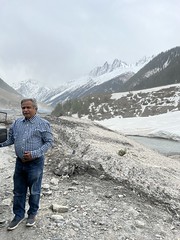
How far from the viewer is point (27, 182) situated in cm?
682

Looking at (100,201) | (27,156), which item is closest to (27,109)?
(27,156)

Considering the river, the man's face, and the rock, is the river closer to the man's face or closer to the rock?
the rock

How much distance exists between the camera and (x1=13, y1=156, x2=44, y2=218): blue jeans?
6.69 meters

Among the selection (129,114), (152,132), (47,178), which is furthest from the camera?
(129,114)

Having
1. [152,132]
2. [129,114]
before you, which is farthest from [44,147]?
[129,114]

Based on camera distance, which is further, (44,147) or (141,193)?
(141,193)

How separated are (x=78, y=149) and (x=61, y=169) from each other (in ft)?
11.9

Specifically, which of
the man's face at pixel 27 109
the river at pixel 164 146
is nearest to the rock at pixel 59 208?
the man's face at pixel 27 109

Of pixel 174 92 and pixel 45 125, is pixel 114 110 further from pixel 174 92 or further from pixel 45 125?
pixel 45 125

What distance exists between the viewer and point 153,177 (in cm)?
1027

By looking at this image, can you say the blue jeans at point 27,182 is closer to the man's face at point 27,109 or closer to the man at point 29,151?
the man at point 29,151

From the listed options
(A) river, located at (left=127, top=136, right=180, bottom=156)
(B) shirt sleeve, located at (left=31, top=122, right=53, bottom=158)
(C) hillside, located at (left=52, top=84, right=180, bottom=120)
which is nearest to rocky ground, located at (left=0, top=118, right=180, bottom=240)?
(B) shirt sleeve, located at (left=31, top=122, right=53, bottom=158)

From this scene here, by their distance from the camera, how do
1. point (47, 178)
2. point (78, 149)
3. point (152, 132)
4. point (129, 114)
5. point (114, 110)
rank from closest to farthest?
point (47, 178) → point (78, 149) → point (152, 132) → point (129, 114) → point (114, 110)

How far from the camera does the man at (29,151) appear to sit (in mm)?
6602
